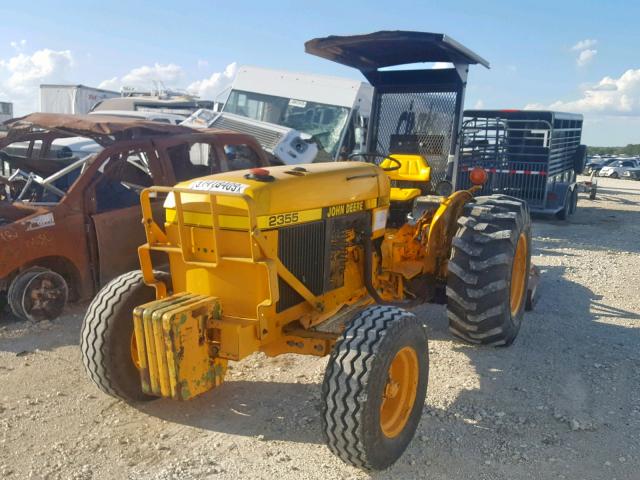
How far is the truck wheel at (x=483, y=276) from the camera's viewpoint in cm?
469

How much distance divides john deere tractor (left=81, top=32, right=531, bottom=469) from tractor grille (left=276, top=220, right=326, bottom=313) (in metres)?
0.01

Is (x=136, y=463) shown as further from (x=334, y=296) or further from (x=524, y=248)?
(x=524, y=248)

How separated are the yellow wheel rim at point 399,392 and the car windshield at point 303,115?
27.9ft

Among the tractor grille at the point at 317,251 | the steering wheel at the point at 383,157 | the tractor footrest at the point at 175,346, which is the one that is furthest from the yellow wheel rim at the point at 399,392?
the steering wheel at the point at 383,157

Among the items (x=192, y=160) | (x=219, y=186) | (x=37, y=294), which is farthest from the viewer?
(x=192, y=160)

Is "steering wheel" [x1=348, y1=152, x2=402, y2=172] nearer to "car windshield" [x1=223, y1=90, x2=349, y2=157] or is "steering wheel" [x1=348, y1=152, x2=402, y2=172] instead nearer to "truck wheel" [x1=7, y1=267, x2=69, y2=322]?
"truck wheel" [x1=7, y1=267, x2=69, y2=322]

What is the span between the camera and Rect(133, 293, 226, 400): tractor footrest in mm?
3164

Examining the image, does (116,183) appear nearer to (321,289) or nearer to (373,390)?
(321,289)

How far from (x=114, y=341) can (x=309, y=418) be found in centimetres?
130

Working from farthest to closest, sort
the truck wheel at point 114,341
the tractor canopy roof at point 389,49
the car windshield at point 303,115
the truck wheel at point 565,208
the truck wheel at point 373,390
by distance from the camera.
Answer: the truck wheel at point 565,208
the car windshield at point 303,115
the tractor canopy roof at point 389,49
the truck wheel at point 114,341
the truck wheel at point 373,390

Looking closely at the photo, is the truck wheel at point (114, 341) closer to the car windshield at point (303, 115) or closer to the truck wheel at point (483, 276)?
the truck wheel at point (483, 276)

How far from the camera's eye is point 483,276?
4.69 meters

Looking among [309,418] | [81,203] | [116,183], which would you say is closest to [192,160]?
[116,183]

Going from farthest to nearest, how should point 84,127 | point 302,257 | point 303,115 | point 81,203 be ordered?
point 303,115 → point 84,127 → point 81,203 → point 302,257
